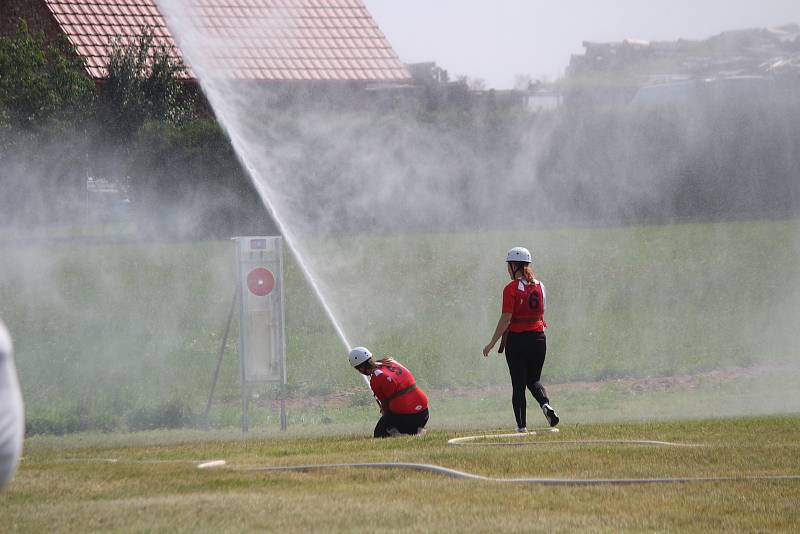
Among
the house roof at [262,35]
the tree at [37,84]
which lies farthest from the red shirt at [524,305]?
the tree at [37,84]

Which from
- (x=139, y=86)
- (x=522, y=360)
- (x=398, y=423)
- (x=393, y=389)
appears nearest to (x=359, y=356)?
(x=393, y=389)

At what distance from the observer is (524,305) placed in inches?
472

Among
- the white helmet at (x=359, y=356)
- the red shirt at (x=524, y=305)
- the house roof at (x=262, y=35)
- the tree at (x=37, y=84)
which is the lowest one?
the white helmet at (x=359, y=356)

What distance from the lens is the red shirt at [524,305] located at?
39.1ft

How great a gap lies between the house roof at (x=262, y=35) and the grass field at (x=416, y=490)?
19.4 metres

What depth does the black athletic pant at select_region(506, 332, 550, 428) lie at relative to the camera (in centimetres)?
1209

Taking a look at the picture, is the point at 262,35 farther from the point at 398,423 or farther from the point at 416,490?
the point at 416,490

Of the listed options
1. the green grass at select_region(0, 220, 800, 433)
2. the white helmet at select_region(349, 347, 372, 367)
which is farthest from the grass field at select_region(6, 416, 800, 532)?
the green grass at select_region(0, 220, 800, 433)

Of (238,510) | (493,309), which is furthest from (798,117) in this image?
(238,510)

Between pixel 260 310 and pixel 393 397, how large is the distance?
2.98 metres

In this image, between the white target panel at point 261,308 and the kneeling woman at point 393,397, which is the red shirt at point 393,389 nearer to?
the kneeling woman at point 393,397

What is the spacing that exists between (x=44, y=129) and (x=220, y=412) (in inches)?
595

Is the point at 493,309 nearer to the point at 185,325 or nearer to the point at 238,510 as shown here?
the point at 185,325

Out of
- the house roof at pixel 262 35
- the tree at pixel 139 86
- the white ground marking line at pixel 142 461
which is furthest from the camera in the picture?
the tree at pixel 139 86
